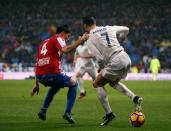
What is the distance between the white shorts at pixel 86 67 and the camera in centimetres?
2369

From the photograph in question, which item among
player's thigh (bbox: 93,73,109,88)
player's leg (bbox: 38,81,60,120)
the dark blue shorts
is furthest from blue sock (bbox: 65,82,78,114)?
player's thigh (bbox: 93,73,109,88)

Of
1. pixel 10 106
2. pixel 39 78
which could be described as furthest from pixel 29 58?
pixel 39 78

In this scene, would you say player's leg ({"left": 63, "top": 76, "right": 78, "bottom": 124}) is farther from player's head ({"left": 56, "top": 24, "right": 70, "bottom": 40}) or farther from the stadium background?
the stadium background

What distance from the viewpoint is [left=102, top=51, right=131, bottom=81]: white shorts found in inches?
512

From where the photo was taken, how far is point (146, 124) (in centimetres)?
1334

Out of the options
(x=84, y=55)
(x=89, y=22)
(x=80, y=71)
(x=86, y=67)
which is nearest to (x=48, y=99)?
(x=89, y=22)

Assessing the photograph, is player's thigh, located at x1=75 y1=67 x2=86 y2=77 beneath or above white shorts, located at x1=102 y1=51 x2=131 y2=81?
beneath

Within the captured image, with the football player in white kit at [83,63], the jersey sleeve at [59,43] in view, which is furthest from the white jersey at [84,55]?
the jersey sleeve at [59,43]

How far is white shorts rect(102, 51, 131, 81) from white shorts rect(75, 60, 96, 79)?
408 inches

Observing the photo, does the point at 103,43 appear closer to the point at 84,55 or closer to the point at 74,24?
the point at 84,55

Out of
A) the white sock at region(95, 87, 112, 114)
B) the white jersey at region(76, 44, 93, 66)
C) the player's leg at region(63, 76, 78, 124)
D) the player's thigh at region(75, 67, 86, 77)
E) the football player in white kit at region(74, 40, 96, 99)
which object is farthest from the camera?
the player's thigh at region(75, 67, 86, 77)

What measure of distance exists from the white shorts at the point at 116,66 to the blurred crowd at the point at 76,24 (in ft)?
116

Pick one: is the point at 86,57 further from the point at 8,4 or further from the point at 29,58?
the point at 8,4

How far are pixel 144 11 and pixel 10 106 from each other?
38.9 m
